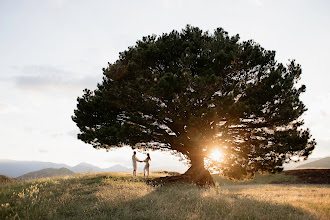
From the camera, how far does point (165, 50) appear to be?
14117 mm

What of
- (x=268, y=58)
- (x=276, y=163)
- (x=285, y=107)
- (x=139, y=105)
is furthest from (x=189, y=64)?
(x=276, y=163)

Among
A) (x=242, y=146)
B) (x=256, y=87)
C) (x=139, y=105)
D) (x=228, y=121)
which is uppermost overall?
(x=256, y=87)

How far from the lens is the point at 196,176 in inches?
599

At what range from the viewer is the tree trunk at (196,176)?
1491 centimetres

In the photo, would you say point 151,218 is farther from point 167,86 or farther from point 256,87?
point 256,87

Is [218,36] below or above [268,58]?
above

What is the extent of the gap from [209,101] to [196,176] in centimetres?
621

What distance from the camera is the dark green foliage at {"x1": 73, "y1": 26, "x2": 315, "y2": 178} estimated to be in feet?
39.9

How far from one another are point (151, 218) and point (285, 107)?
435 inches

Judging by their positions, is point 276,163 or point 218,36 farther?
point 218,36

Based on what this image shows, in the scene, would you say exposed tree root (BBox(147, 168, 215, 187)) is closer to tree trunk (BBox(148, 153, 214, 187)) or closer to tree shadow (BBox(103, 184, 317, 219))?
tree trunk (BBox(148, 153, 214, 187))

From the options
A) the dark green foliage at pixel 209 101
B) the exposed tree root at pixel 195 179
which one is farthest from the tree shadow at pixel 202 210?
the exposed tree root at pixel 195 179

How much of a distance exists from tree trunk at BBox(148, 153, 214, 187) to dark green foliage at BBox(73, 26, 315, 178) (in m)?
1.07

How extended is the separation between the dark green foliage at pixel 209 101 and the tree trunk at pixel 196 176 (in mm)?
1069
